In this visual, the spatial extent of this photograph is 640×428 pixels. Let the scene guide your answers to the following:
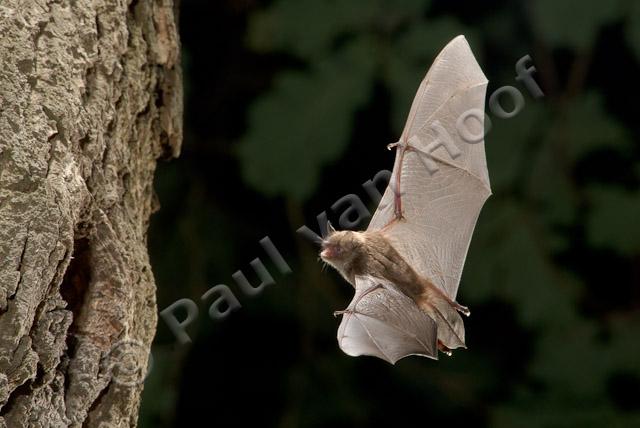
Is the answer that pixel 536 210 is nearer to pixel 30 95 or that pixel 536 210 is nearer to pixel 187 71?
pixel 187 71

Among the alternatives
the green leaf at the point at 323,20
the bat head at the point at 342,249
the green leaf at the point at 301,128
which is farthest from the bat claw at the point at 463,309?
the green leaf at the point at 323,20

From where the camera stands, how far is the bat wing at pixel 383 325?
1.37 meters

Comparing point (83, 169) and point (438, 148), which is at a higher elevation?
point (83, 169)

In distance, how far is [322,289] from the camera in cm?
256

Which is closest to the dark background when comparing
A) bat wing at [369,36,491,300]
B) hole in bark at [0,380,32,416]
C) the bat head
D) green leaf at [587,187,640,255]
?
green leaf at [587,187,640,255]

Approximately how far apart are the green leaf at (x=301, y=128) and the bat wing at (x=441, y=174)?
745 mm

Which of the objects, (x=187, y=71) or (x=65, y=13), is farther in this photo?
(x=187, y=71)

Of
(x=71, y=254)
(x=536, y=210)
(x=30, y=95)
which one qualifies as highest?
(x=30, y=95)

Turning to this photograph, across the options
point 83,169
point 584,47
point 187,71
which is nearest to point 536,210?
point 584,47

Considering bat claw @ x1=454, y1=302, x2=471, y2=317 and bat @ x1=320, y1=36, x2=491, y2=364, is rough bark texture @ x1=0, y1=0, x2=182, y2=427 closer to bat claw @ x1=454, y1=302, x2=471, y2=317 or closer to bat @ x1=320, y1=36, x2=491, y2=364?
bat @ x1=320, y1=36, x2=491, y2=364

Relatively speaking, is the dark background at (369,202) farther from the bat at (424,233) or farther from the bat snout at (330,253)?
the bat snout at (330,253)

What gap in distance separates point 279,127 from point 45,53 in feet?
3.88

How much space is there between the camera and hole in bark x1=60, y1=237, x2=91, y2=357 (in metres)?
1.09

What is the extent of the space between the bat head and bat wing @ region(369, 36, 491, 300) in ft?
0.33
